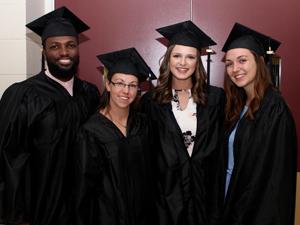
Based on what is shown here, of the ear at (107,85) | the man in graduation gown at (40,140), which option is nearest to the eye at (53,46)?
the man in graduation gown at (40,140)

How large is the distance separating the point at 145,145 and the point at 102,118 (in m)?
0.35

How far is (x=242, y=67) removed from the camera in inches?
91.9

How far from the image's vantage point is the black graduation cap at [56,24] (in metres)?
2.50

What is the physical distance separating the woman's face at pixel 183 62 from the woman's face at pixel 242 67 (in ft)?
0.94

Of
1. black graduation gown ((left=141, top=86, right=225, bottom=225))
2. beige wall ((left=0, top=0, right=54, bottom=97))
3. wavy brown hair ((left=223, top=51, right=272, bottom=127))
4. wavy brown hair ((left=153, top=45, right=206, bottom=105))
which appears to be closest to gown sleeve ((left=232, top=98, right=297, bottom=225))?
wavy brown hair ((left=223, top=51, right=272, bottom=127))

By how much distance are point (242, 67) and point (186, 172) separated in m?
0.83

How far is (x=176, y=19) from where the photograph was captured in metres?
3.46

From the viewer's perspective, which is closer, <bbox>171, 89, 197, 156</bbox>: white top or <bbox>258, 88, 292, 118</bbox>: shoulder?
<bbox>258, 88, 292, 118</bbox>: shoulder

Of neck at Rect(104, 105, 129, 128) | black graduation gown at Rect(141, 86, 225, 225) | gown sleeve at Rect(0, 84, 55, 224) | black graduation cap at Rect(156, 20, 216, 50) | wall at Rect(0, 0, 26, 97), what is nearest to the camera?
gown sleeve at Rect(0, 84, 55, 224)

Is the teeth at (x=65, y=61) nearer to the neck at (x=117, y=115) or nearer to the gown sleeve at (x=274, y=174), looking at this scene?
the neck at (x=117, y=115)

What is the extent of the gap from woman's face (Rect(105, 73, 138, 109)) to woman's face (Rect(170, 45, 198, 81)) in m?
0.34

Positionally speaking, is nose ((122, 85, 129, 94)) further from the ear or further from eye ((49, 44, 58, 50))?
eye ((49, 44, 58, 50))

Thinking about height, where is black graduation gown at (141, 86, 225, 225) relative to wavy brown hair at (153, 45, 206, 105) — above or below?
below

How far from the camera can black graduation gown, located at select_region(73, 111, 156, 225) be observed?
221 centimetres
